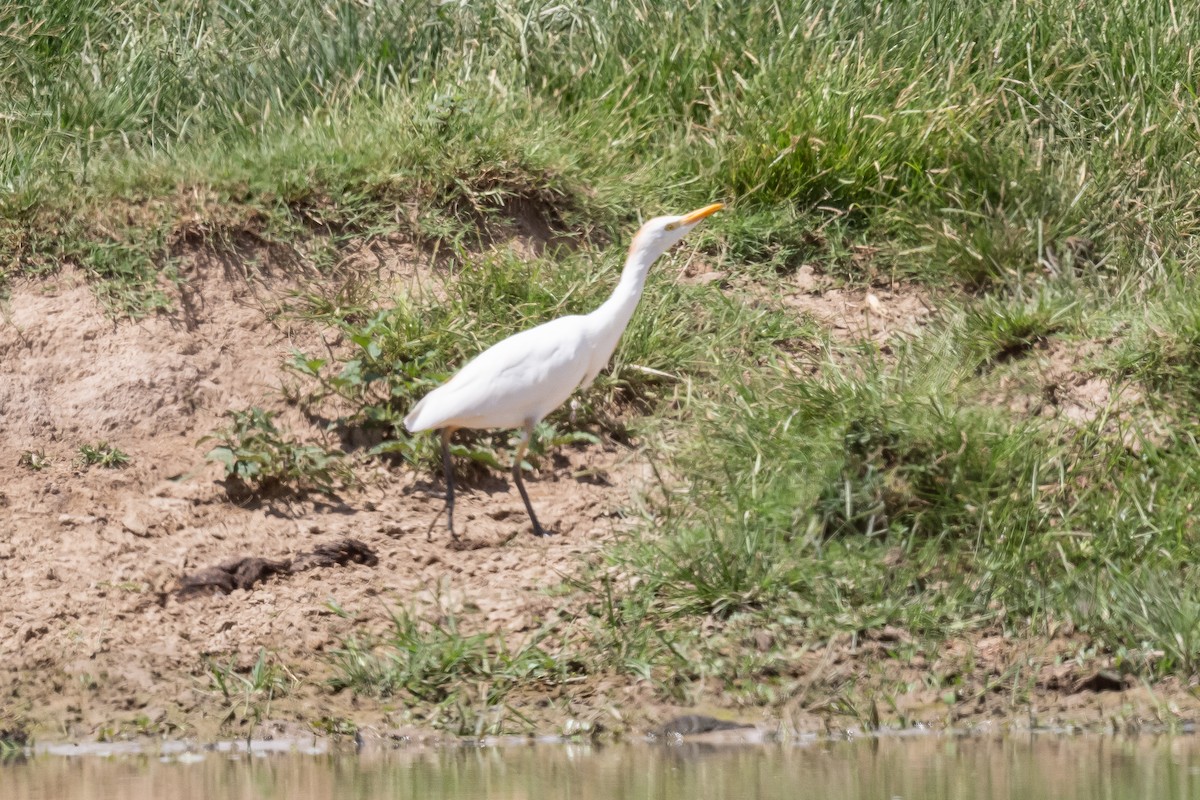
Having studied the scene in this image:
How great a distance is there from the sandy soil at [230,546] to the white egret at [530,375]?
378 mm

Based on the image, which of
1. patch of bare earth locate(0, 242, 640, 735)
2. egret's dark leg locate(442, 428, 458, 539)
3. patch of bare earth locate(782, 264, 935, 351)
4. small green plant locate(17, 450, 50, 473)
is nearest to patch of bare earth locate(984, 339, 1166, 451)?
patch of bare earth locate(782, 264, 935, 351)

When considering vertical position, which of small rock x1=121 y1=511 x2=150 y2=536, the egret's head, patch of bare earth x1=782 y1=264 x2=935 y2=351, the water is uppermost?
the egret's head

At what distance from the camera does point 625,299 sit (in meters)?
6.51

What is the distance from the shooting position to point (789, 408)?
6500mm

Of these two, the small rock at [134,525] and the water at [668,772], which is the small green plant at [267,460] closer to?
the small rock at [134,525]

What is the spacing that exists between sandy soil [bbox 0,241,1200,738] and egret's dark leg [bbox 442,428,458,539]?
0.22ft

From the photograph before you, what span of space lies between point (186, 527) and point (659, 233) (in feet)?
→ 7.34

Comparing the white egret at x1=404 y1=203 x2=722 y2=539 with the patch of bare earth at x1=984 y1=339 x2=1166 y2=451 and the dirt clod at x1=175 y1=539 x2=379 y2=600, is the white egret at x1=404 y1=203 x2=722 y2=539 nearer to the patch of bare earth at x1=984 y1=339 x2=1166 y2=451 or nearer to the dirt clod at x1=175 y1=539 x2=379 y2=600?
the dirt clod at x1=175 y1=539 x2=379 y2=600

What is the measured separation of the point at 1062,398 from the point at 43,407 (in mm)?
4338

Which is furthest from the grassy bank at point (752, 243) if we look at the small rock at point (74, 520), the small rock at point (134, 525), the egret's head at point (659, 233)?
the small rock at point (74, 520)

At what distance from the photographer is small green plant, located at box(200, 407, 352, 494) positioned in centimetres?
653

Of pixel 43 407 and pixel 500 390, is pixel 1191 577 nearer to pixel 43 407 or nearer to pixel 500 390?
pixel 500 390

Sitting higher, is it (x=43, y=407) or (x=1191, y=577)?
(x=1191, y=577)

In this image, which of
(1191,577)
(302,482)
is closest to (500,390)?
(302,482)
